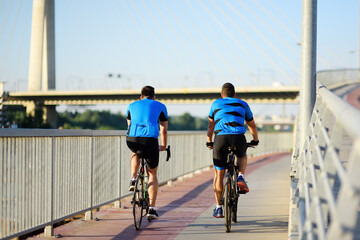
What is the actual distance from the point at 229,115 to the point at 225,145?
1.03ft

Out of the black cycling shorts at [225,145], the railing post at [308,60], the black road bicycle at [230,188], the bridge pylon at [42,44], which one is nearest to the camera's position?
the black road bicycle at [230,188]

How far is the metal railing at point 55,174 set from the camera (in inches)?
200

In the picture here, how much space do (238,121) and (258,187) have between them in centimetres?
564

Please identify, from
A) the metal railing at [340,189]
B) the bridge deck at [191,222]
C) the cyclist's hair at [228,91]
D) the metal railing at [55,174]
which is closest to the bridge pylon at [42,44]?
the bridge deck at [191,222]

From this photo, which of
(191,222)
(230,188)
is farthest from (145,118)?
(191,222)

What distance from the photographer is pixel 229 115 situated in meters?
6.06

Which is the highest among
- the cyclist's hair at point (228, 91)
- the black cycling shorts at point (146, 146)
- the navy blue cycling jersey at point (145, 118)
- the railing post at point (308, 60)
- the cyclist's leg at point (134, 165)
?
the railing post at point (308, 60)

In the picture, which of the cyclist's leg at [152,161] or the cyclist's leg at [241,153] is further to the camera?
the cyclist's leg at [152,161]

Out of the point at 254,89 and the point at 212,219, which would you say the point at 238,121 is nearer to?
the point at 212,219

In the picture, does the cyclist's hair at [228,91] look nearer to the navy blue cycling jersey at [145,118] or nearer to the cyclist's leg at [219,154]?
the cyclist's leg at [219,154]

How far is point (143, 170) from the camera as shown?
6.34 m

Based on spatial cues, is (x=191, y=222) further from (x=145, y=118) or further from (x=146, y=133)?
(x=145, y=118)

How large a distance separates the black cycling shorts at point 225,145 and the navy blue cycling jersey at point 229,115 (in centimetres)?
5

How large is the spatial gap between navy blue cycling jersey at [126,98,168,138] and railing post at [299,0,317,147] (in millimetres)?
3886
